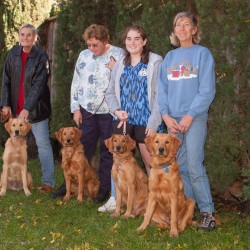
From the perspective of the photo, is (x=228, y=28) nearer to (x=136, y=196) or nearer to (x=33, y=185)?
(x=136, y=196)

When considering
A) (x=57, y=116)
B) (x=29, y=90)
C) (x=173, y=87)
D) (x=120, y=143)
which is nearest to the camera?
(x=173, y=87)

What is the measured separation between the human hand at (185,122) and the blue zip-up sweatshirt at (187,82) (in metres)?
0.05

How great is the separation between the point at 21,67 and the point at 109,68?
1585mm

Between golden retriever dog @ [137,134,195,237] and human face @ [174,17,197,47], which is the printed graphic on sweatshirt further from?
golden retriever dog @ [137,134,195,237]

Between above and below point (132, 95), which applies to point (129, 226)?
below

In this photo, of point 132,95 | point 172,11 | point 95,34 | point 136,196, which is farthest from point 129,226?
point 172,11

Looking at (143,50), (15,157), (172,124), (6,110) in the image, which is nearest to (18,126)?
(6,110)

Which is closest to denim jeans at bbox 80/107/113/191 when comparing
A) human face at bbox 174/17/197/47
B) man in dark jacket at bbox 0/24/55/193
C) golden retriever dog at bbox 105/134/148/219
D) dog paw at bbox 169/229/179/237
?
golden retriever dog at bbox 105/134/148/219

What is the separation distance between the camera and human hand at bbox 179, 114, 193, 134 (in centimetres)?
476

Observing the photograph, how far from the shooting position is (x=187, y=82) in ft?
16.0

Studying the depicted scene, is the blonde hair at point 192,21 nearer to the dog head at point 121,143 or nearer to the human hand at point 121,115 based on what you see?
the human hand at point 121,115

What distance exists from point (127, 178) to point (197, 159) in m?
1.02

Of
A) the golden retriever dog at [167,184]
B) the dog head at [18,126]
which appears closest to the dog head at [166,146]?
the golden retriever dog at [167,184]

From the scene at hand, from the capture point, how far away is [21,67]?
6832mm
